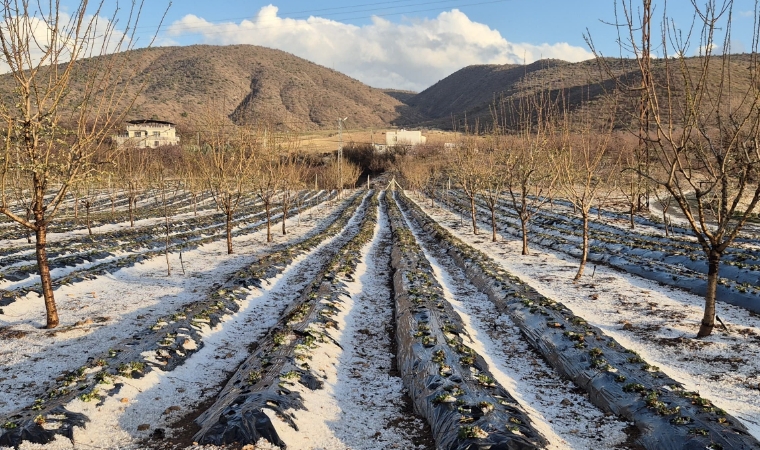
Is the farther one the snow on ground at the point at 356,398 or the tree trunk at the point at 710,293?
the tree trunk at the point at 710,293

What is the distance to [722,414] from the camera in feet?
18.4

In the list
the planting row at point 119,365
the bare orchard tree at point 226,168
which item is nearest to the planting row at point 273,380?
the planting row at point 119,365

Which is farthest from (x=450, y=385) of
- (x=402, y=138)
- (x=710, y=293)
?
(x=402, y=138)

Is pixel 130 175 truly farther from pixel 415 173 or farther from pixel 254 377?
pixel 415 173

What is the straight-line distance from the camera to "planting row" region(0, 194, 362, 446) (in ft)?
17.9

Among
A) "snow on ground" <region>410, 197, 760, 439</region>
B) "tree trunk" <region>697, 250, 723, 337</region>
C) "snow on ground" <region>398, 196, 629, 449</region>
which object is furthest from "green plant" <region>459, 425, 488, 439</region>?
"tree trunk" <region>697, 250, 723, 337</region>

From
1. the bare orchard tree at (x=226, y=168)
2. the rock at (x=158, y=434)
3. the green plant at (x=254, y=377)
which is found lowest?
the rock at (x=158, y=434)

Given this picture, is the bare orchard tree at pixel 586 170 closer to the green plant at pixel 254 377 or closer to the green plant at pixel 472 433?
the green plant at pixel 472 433

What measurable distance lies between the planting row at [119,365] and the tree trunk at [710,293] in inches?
392

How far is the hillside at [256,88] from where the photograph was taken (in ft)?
366

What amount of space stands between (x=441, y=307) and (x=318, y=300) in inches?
118

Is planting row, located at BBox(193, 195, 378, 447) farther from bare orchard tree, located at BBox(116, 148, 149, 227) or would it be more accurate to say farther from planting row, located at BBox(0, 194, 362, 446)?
bare orchard tree, located at BBox(116, 148, 149, 227)

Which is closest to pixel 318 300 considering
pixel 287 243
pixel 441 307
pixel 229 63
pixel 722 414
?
pixel 441 307

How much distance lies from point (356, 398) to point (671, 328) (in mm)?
7321
